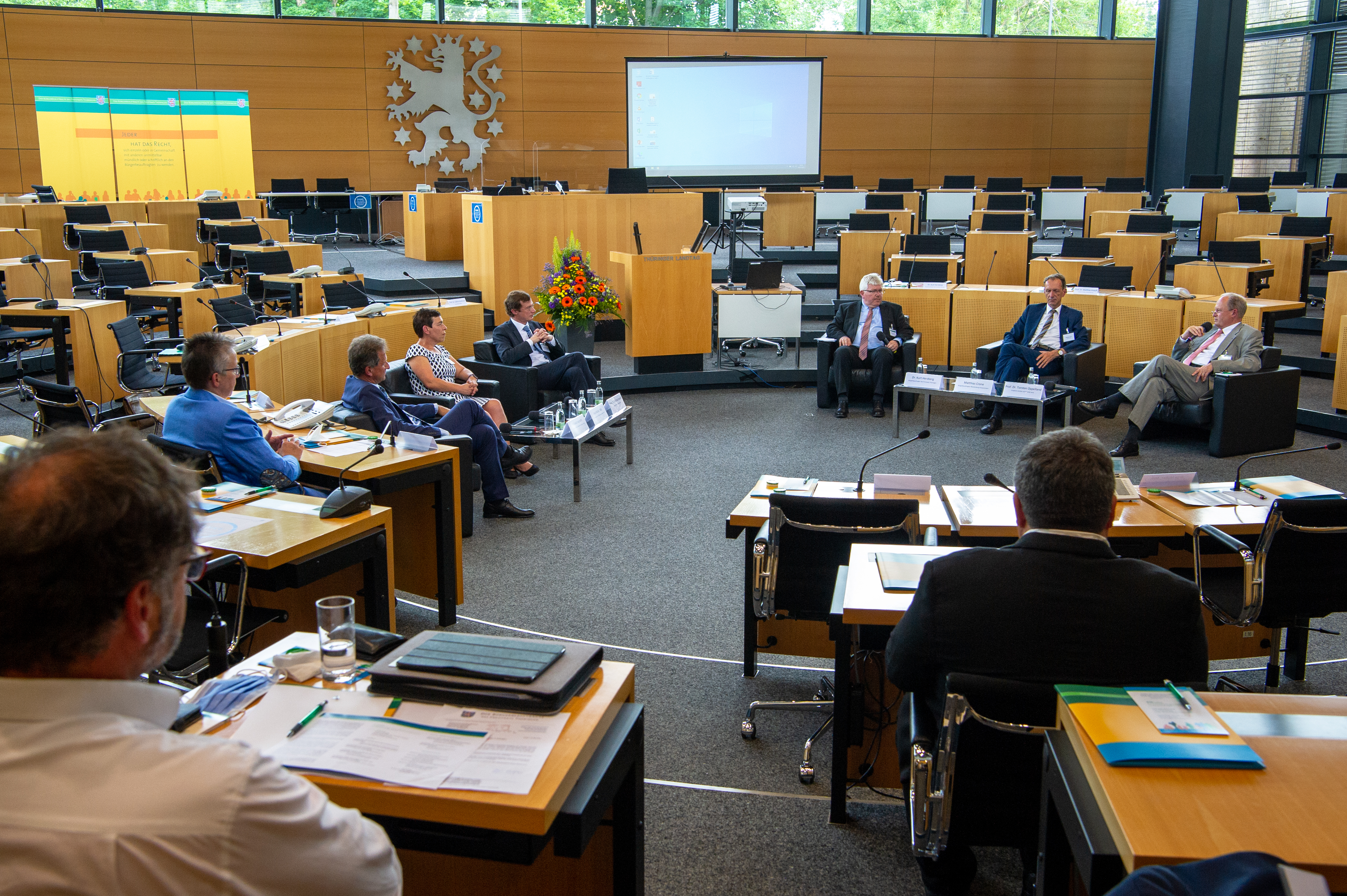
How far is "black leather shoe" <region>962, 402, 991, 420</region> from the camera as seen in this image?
25.8 feet

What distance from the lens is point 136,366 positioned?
7.04 m

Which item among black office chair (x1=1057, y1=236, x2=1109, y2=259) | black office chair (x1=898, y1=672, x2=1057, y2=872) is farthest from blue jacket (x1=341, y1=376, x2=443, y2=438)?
black office chair (x1=1057, y1=236, x2=1109, y2=259)

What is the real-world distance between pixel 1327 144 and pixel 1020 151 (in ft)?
14.9

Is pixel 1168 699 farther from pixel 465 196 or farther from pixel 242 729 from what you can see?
pixel 465 196

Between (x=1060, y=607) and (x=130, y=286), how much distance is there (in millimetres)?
9189

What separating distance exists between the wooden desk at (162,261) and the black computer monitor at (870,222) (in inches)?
276

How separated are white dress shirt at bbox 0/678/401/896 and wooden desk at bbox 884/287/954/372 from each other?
8.33 metres

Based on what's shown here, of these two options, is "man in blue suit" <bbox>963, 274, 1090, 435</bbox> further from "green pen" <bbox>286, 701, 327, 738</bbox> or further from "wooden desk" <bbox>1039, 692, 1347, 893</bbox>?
"green pen" <bbox>286, 701, 327, 738</bbox>

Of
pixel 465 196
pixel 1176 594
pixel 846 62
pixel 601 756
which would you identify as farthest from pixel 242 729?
pixel 846 62

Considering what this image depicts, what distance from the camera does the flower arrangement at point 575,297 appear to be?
8.00 meters

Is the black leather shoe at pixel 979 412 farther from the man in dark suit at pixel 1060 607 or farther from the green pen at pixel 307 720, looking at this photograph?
the green pen at pixel 307 720

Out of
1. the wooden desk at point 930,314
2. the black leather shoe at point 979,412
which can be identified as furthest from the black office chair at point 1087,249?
the black leather shoe at point 979,412

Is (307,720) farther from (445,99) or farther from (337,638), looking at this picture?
(445,99)

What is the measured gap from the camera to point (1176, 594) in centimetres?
200
